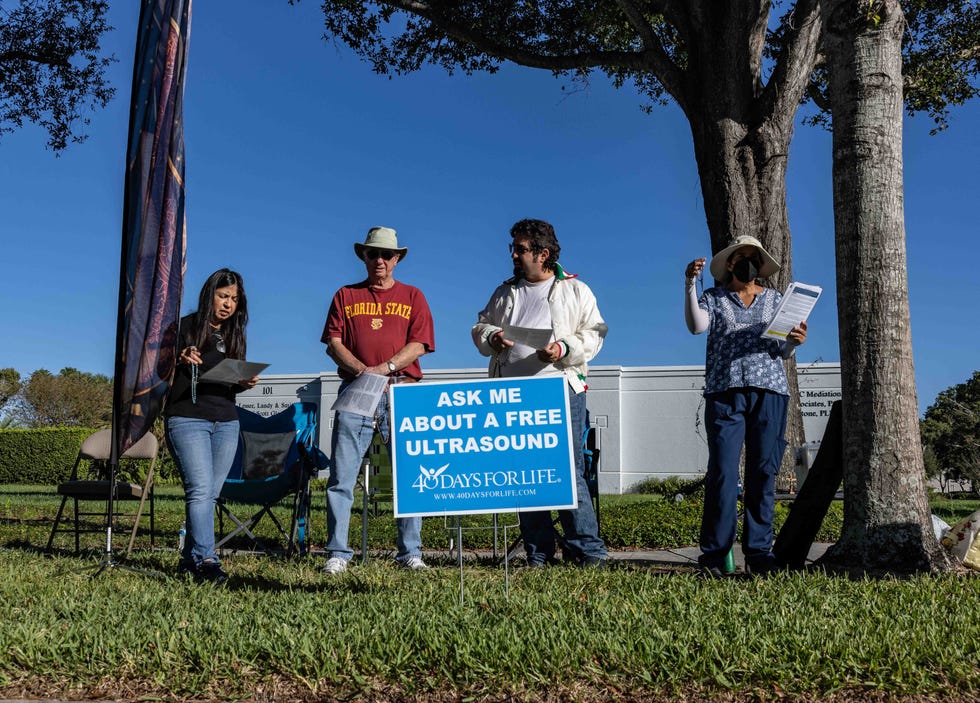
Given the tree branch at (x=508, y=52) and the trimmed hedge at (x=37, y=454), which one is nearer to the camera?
the tree branch at (x=508, y=52)

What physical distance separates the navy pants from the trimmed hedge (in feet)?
96.6

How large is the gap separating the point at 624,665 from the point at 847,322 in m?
2.92

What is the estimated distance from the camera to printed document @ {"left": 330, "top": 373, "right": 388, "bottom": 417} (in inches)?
222

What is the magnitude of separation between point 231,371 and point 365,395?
33.9 inches

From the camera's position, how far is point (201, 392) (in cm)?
539

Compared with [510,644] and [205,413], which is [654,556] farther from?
[510,644]

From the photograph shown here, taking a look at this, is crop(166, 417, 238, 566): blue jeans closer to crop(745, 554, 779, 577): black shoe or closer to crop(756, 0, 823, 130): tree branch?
crop(745, 554, 779, 577): black shoe

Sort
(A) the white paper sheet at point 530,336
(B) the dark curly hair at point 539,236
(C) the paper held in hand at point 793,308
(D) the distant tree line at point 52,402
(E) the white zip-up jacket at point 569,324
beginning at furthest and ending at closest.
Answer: (D) the distant tree line at point 52,402 → (B) the dark curly hair at point 539,236 → (E) the white zip-up jacket at point 569,324 → (A) the white paper sheet at point 530,336 → (C) the paper held in hand at point 793,308

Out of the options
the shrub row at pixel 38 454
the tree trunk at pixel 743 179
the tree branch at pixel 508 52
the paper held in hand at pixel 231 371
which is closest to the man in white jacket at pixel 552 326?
the paper held in hand at pixel 231 371

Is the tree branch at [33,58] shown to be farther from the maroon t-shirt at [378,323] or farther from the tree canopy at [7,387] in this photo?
the tree canopy at [7,387]

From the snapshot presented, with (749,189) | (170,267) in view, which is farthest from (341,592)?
(749,189)

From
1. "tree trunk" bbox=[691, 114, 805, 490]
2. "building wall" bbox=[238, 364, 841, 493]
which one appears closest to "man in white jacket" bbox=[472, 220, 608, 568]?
"tree trunk" bbox=[691, 114, 805, 490]

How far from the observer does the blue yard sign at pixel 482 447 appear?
13.9 feet

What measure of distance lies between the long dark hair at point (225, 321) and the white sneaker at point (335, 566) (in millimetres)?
1413
